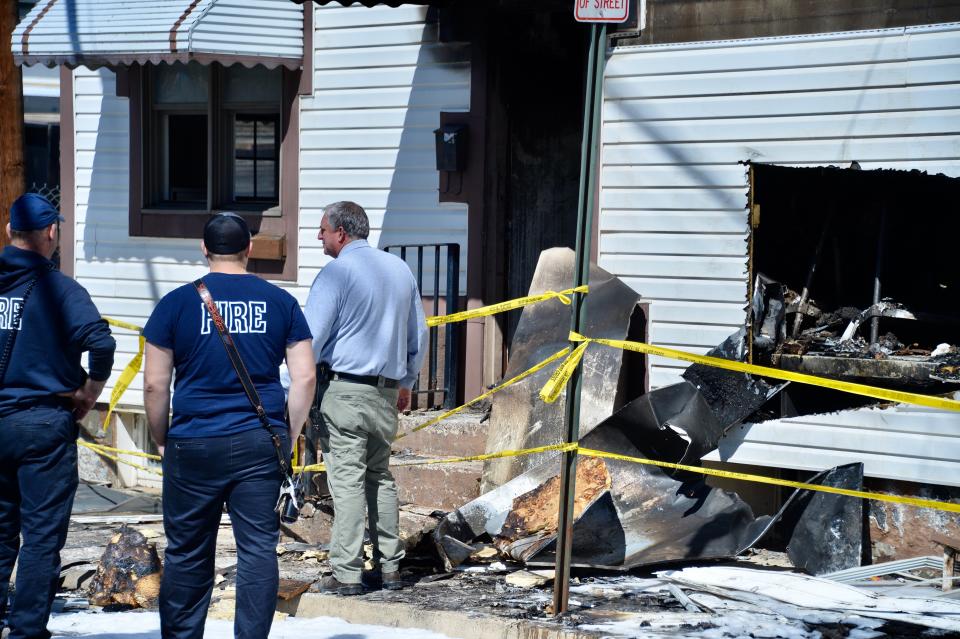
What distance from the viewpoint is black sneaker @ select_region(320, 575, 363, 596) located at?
19.8ft

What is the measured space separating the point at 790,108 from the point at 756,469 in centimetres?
234

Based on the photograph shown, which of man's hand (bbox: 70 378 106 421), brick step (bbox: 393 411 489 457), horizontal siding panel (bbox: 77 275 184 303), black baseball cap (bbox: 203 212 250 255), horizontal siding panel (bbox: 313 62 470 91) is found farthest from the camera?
horizontal siding panel (bbox: 77 275 184 303)

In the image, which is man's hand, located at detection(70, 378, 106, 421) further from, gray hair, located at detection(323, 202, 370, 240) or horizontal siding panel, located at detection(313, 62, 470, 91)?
horizontal siding panel, located at detection(313, 62, 470, 91)

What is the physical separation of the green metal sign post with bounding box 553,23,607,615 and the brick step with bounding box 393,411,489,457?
268 cm

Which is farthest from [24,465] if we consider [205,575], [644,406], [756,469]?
[756,469]

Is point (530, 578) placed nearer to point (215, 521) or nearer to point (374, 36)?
point (215, 521)

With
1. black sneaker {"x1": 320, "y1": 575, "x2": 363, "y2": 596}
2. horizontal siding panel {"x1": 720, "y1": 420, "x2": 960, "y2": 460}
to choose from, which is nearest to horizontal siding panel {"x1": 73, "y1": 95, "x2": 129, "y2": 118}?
black sneaker {"x1": 320, "y1": 575, "x2": 363, "y2": 596}

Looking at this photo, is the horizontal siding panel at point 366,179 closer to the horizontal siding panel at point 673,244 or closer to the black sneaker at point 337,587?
the horizontal siding panel at point 673,244

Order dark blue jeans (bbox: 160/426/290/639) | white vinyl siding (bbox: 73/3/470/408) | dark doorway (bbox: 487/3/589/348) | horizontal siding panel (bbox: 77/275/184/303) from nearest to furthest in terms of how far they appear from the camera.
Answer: dark blue jeans (bbox: 160/426/290/639), dark doorway (bbox: 487/3/589/348), white vinyl siding (bbox: 73/3/470/408), horizontal siding panel (bbox: 77/275/184/303)

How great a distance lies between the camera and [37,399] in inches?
193

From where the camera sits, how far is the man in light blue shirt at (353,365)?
605 cm

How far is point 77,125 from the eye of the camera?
11102 millimetres

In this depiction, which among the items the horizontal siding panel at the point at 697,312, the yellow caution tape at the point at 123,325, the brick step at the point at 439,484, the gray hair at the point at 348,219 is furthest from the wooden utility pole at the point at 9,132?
the horizontal siding panel at the point at 697,312

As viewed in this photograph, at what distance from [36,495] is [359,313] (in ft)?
6.11
